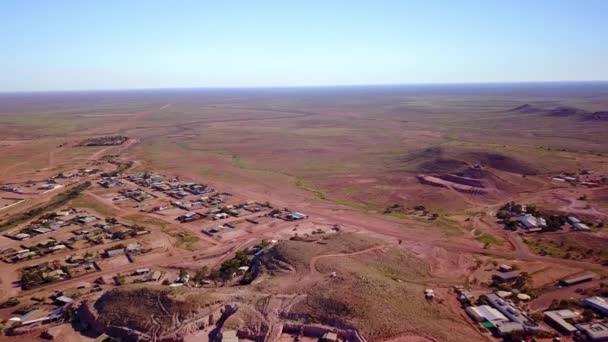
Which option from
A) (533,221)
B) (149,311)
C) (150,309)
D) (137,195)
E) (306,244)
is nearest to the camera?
(149,311)

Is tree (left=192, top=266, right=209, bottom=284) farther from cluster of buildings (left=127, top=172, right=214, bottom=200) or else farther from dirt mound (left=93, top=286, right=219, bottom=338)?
cluster of buildings (left=127, top=172, right=214, bottom=200)

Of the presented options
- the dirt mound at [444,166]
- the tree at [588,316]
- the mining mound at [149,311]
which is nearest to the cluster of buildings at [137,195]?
the mining mound at [149,311]

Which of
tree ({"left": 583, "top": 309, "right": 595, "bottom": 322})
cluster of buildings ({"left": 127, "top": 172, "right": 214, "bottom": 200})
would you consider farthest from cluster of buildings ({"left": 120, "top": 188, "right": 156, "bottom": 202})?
tree ({"left": 583, "top": 309, "right": 595, "bottom": 322})

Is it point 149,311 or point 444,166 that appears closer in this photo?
point 149,311

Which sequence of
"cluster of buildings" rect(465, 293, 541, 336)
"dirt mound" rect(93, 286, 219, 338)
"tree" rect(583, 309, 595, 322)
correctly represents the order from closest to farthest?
1. "cluster of buildings" rect(465, 293, 541, 336)
2. "dirt mound" rect(93, 286, 219, 338)
3. "tree" rect(583, 309, 595, 322)

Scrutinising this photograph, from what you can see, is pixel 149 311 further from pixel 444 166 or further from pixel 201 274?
pixel 444 166

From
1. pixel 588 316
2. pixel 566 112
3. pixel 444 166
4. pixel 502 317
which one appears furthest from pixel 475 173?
pixel 566 112

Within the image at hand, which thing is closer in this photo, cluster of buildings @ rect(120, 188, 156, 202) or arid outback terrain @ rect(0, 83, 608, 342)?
arid outback terrain @ rect(0, 83, 608, 342)
